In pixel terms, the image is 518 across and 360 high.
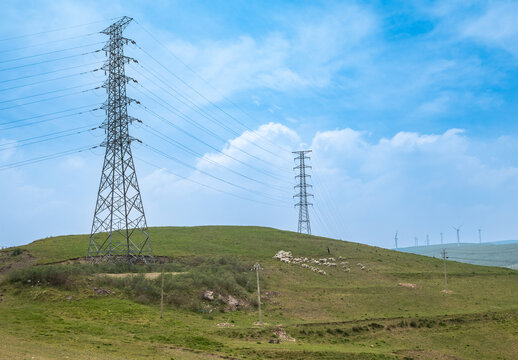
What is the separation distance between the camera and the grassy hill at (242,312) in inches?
1528

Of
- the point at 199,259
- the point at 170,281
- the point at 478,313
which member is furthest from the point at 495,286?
the point at 170,281

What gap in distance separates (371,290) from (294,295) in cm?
1459

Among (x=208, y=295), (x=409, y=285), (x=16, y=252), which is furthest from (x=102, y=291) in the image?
(x=409, y=285)

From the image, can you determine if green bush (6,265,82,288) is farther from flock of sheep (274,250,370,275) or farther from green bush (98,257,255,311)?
flock of sheep (274,250,370,275)

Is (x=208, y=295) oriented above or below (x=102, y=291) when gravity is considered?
below

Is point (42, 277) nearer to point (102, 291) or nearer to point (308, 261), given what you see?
point (102, 291)

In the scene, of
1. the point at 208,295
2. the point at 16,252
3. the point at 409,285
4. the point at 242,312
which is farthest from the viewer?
the point at 409,285

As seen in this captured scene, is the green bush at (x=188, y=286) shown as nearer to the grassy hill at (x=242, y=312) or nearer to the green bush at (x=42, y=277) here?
the grassy hill at (x=242, y=312)

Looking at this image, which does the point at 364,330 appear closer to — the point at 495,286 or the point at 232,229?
the point at 495,286

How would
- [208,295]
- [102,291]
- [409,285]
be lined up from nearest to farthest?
[102,291], [208,295], [409,285]

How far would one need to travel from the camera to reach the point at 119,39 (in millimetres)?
65938

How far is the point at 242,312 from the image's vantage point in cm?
5712

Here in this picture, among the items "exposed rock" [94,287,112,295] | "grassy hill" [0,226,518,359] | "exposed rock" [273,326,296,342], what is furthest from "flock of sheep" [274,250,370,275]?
"exposed rock" [94,287,112,295]

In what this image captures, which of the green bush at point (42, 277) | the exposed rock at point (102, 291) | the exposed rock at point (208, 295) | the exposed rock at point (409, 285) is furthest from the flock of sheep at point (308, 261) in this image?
the green bush at point (42, 277)
